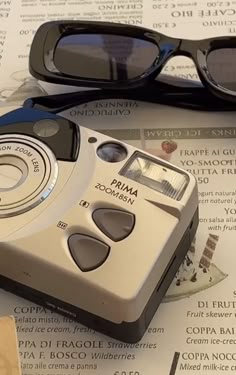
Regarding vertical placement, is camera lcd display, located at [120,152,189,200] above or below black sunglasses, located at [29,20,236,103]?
below

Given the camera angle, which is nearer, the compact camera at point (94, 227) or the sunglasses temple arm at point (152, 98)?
the compact camera at point (94, 227)

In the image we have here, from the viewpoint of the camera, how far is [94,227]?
14.1 inches

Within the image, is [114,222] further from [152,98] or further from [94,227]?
[152,98]

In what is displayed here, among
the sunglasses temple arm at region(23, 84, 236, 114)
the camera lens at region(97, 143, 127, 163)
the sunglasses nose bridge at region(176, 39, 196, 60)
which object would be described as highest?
the sunglasses nose bridge at region(176, 39, 196, 60)

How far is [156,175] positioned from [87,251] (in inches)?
1.9

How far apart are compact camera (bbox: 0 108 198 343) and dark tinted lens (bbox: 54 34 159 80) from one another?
0.24ft

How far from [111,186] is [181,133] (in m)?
0.09

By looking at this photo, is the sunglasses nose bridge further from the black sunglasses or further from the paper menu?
the paper menu

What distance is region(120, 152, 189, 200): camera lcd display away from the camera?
371 millimetres

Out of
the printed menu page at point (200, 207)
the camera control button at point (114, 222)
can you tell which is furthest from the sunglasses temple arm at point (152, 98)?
the camera control button at point (114, 222)

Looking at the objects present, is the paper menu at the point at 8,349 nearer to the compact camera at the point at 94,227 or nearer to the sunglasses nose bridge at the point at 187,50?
the compact camera at the point at 94,227

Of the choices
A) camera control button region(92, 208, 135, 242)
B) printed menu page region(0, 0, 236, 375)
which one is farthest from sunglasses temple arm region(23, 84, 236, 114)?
camera control button region(92, 208, 135, 242)

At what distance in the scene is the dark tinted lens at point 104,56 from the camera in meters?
0.46

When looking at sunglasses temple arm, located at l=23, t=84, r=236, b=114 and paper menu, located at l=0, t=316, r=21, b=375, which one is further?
sunglasses temple arm, located at l=23, t=84, r=236, b=114
